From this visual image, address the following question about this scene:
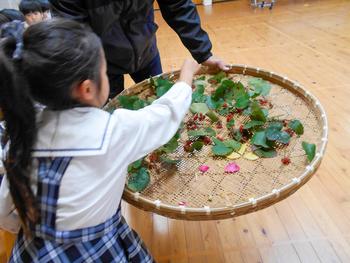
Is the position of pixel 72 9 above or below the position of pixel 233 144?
above

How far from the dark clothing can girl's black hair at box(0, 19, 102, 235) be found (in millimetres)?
345

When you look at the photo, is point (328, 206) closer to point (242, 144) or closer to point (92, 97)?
point (242, 144)

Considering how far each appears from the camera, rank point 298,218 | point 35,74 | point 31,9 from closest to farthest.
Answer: point 35,74 < point 298,218 < point 31,9

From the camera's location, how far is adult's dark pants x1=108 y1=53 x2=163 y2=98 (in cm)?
104

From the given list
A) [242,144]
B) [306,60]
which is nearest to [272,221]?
[242,144]

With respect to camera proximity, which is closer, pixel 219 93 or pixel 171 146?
pixel 171 146

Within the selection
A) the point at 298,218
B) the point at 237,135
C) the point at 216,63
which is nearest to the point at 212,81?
the point at 216,63

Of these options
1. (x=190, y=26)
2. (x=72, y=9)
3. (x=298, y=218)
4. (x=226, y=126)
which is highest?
(x=72, y=9)

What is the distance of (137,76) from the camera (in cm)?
110

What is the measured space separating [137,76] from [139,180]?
51 cm

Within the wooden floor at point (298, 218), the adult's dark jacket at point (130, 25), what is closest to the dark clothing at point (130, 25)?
the adult's dark jacket at point (130, 25)

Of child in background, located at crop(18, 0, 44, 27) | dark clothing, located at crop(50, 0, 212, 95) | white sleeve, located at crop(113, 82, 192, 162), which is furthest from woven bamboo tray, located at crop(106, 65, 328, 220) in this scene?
child in background, located at crop(18, 0, 44, 27)

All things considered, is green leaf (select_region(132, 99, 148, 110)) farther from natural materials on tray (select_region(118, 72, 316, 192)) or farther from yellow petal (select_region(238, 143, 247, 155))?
yellow petal (select_region(238, 143, 247, 155))

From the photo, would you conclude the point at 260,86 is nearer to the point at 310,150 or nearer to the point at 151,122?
the point at 310,150
